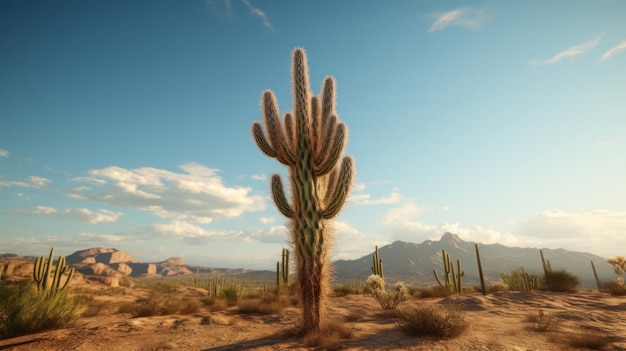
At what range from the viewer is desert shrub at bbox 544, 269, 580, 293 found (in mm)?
16594

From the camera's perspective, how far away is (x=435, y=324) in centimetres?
648

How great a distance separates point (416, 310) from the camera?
23.5 ft

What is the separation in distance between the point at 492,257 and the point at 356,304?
423ft

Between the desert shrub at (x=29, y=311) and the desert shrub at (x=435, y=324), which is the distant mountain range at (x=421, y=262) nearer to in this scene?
the desert shrub at (x=29, y=311)

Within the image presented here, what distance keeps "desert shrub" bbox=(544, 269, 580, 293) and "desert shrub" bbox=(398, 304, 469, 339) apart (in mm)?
14304

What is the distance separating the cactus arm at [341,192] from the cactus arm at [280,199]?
0.86m

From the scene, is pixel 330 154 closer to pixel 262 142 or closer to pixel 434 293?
pixel 262 142

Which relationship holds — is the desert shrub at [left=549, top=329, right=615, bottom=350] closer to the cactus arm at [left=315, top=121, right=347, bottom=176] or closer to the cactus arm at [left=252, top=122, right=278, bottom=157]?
the cactus arm at [left=315, top=121, right=347, bottom=176]

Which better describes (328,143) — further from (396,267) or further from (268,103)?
(396,267)

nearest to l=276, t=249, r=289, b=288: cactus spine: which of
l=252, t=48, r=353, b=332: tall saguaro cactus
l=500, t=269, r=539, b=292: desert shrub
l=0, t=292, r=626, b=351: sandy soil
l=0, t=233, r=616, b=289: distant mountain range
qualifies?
l=0, t=292, r=626, b=351: sandy soil

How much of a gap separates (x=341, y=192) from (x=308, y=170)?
937mm

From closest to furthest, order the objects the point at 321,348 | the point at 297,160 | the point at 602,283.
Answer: the point at 321,348, the point at 297,160, the point at 602,283

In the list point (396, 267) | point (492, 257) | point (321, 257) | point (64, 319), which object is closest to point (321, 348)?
point (321, 257)

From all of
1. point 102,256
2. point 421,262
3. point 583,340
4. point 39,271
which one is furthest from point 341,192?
point 421,262
